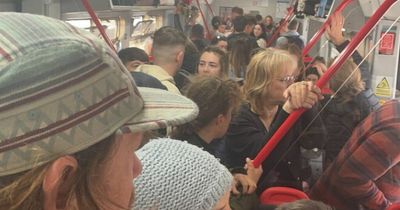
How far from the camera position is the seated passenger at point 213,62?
3.62m

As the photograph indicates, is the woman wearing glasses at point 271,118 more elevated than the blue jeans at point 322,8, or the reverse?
the blue jeans at point 322,8

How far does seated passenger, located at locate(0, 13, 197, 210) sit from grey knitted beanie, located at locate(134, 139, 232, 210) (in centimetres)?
47

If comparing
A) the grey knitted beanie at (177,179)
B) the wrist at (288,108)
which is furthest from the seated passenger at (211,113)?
the grey knitted beanie at (177,179)

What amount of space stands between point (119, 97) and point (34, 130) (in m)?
0.12

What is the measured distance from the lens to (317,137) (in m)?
2.12

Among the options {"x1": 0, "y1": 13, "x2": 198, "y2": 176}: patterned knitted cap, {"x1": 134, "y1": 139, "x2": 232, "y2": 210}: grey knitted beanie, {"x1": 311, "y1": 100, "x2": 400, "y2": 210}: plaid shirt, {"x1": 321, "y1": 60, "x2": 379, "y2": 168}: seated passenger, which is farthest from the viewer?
{"x1": 321, "y1": 60, "x2": 379, "y2": 168}: seated passenger

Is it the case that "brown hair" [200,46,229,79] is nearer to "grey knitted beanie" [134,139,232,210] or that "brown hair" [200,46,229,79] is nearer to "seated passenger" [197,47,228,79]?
"seated passenger" [197,47,228,79]

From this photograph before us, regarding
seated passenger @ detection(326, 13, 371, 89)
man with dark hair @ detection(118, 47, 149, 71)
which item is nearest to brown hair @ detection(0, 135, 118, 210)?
seated passenger @ detection(326, 13, 371, 89)

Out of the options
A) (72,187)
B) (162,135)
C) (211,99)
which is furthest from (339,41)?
(72,187)

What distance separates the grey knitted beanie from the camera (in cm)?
116

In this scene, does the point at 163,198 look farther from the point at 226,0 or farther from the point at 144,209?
the point at 226,0

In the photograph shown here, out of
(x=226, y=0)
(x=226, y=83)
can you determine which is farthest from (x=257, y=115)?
(x=226, y=0)

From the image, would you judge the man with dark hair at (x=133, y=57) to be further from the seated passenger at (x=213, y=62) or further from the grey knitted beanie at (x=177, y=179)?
the grey knitted beanie at (x=177, y=179)

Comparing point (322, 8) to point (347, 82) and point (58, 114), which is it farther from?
point (58, 114)
